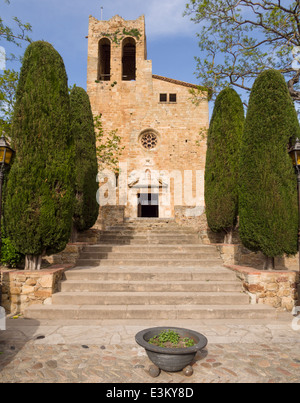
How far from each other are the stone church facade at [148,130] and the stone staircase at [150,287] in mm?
8839

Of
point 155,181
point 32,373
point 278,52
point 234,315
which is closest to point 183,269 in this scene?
point 234,315

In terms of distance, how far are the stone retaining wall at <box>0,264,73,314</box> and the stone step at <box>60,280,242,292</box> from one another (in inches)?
18.0

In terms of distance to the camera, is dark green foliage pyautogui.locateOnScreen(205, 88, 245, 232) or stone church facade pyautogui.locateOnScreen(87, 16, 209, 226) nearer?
dark green foliage pyautogui.locateOnScreen(205, 88, 245, 232)

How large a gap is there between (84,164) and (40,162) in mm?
3469

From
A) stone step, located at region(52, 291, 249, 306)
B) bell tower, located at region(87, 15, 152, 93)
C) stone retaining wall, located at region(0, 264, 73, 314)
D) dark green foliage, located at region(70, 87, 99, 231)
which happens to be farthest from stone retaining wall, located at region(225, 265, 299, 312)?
bell tower, located at region(87, 15, 152, 93)

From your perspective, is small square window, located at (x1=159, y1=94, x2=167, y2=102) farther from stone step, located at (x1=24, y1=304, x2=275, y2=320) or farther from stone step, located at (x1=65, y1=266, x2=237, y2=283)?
stone step, located at (x1=24, y1=304, x2=275, y2=320)

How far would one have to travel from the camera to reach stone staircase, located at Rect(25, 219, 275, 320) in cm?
488

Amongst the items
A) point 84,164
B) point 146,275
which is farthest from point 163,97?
point 146,275

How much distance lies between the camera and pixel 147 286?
5.70 m

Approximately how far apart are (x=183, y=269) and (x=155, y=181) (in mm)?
10663

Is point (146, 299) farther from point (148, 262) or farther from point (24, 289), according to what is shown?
point (24, 289)

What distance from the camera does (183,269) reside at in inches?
260

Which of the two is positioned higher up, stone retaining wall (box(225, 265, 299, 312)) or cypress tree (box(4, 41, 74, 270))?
cypress tree (box(4, 41, 74, 270))
